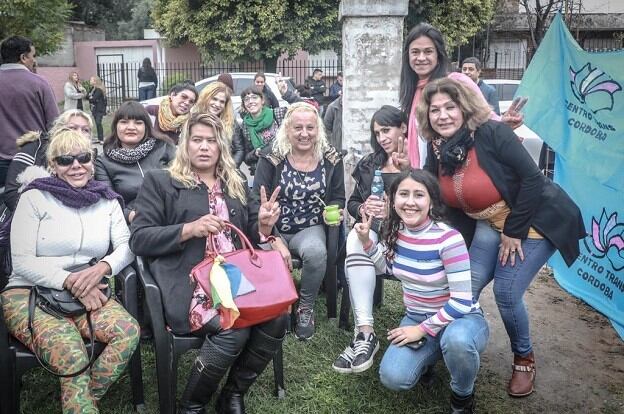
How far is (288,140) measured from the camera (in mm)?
4355

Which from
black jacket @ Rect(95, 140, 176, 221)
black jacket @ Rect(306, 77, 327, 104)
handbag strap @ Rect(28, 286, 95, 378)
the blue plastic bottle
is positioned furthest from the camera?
black jacket @ Rect(306, 77, 327, 104)

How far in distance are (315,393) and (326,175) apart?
1.64m

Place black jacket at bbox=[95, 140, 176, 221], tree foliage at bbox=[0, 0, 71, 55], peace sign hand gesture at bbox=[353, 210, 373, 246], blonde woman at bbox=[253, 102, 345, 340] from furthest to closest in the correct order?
tree foliage at bbox=[0, 0, 71, 55] → blonde woman at bbox=[253, 102, 345, 340] → black jacket at bbox=[95, 140, 176, 221] → peace sign hand gesture at bbox=[353, 210, 373, 246]

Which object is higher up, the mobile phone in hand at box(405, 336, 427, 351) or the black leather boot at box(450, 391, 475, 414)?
the mobile phone in hand at box(405, 336, 427, 351)

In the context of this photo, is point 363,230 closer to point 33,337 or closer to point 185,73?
point 33,337

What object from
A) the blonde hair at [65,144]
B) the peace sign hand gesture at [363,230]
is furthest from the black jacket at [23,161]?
the peace sign hand gesture at [363,230]

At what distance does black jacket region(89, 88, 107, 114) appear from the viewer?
15.2m

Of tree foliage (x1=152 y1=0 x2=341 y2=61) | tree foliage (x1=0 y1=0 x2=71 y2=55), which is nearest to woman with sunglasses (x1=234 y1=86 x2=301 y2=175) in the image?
tree foliage (x1=0 y1=0 x2=71 y2=55)

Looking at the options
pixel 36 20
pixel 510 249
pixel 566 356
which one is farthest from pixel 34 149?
pixel 36 20

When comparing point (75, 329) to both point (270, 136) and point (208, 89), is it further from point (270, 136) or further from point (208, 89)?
point (270, 136)

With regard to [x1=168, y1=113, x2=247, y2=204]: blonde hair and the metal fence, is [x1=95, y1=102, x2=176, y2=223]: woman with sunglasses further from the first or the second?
the metal fence

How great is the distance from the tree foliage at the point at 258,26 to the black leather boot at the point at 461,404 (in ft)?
50.1

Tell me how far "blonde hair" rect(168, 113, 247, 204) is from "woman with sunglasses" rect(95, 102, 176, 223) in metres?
0.87

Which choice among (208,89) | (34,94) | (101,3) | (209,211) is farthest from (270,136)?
(101,3)
